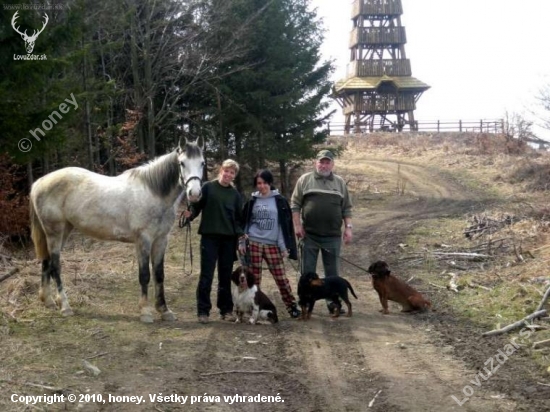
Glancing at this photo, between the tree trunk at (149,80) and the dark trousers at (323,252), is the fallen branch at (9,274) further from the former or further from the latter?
the tree trunk at (149,80)

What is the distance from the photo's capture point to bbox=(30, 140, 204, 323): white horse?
834 centimetres

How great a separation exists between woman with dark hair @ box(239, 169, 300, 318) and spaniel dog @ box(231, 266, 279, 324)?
0.98 feet

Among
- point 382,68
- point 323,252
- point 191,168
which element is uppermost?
point 382,68

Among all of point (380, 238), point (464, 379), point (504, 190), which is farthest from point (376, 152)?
point (464, 379)

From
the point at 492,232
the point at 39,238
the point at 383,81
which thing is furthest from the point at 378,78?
the point at 39,238

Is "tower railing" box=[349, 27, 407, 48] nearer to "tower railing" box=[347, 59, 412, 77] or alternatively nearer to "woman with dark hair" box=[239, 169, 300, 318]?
"tower railing" box=[347, 59, 412, 77]

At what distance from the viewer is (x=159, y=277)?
8492 millimetres

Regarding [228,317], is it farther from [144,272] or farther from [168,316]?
[144,272]

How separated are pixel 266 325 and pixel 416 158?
108 ft

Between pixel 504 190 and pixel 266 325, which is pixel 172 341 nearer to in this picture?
pixel 266 325

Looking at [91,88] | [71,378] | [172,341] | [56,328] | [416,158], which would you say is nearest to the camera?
[71,378]

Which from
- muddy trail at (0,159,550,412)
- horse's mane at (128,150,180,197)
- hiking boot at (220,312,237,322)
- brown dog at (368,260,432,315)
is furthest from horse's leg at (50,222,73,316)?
brown dog at (368,260,432,315)

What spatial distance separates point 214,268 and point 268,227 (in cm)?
87

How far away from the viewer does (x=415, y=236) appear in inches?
664
